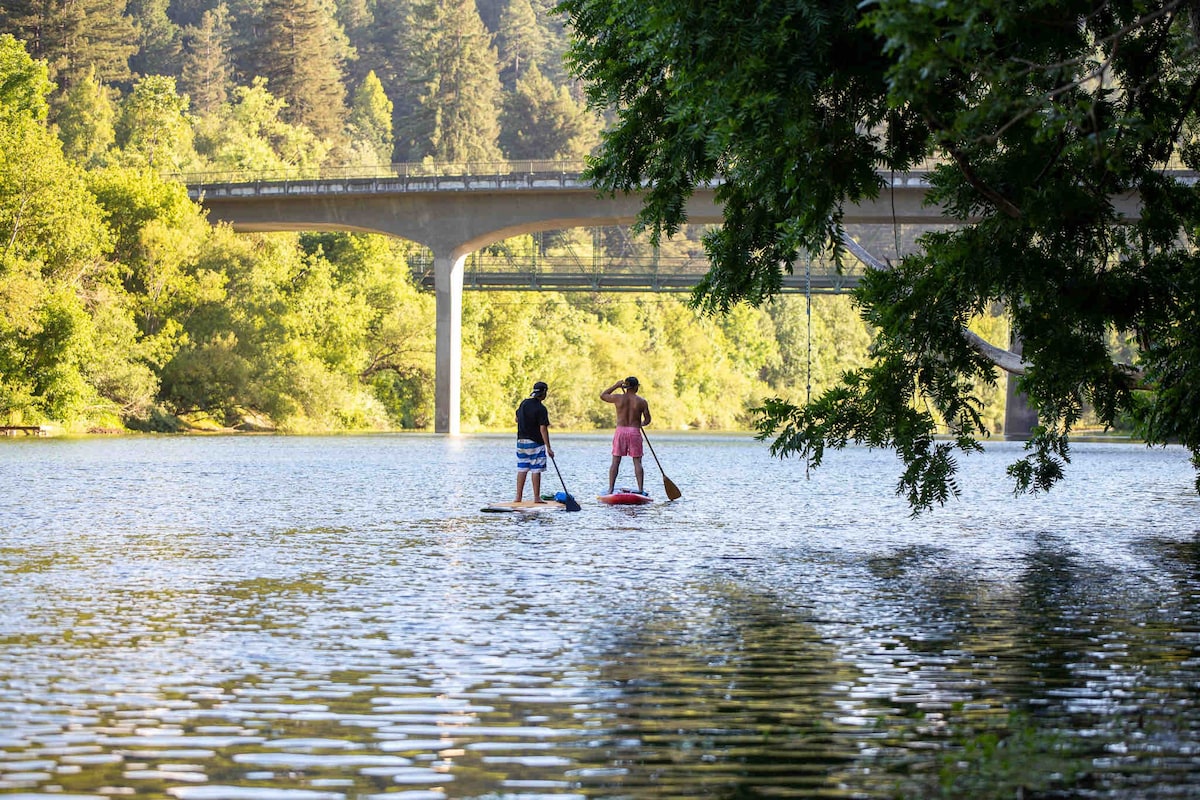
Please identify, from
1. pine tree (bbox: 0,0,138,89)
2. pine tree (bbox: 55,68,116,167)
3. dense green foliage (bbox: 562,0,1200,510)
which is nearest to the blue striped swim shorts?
dense green foliage (bbox: 562,0,1200,510)

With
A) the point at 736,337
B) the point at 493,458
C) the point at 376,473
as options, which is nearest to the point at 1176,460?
the point at 493,458

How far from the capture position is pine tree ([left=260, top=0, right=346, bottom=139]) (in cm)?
12925

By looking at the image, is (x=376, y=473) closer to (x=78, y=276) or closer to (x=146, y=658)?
(x=146, y=658)

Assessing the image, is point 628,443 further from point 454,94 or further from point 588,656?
point 454,94

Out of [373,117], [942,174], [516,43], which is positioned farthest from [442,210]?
[516,43]

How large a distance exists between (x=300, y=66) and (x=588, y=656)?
123m

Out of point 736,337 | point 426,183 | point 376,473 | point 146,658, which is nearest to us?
point 146,658

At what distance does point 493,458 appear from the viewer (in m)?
49.0

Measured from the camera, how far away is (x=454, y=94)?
137 metres

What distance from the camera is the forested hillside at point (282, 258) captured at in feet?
213

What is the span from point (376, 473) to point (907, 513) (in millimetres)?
14709

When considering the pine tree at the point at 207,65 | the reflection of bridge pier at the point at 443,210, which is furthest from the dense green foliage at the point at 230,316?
the pine tree at the point at 207,65

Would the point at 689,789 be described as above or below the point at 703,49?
below

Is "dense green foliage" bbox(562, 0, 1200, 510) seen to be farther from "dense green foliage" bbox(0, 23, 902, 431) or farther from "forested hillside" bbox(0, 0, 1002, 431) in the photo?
"dense green foliage" bbox(0, 23, 902, 431)
